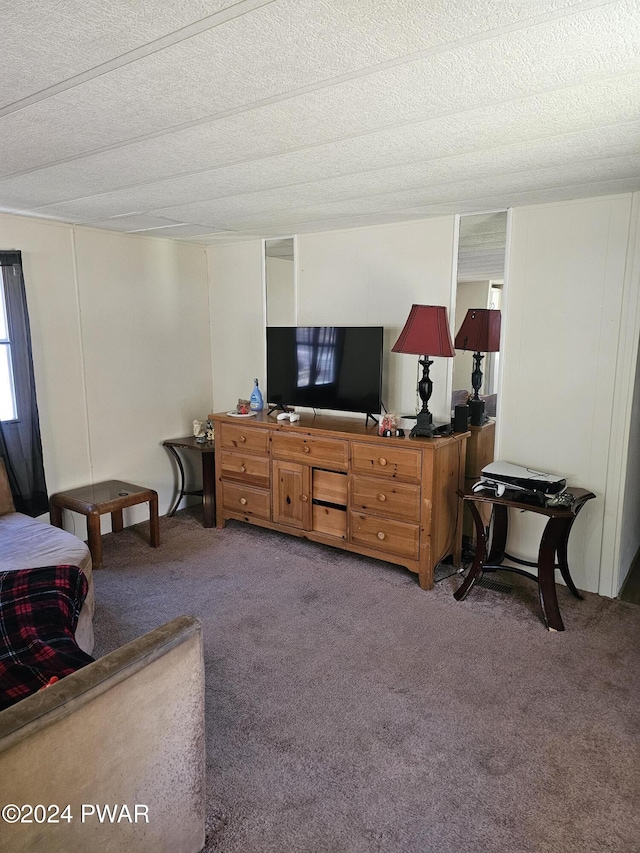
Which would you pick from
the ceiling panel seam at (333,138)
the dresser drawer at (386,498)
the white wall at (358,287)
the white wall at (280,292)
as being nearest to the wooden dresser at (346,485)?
the dresser drawer at (386,498)

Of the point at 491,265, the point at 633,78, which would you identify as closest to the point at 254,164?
the point at 633,78

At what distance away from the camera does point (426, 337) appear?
3.35m

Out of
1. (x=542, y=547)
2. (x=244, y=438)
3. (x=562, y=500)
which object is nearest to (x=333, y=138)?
(x=562, y=500)

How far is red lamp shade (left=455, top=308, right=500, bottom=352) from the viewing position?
3.47 metres

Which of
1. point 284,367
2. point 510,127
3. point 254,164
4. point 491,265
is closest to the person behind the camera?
point 510,127

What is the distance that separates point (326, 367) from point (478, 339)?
3.61 feet

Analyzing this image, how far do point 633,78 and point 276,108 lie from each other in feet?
3.49

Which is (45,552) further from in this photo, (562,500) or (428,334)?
(562,500)

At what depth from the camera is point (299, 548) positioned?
3994 millimetres

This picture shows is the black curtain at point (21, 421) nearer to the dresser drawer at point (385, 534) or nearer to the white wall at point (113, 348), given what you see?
the white wall at point (113, 348)

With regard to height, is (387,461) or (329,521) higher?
(387,461)

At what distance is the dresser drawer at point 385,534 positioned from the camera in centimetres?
339

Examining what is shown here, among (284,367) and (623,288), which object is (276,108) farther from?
(284,367)

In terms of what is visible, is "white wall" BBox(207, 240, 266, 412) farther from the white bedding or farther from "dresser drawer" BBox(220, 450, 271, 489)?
the white bedding
